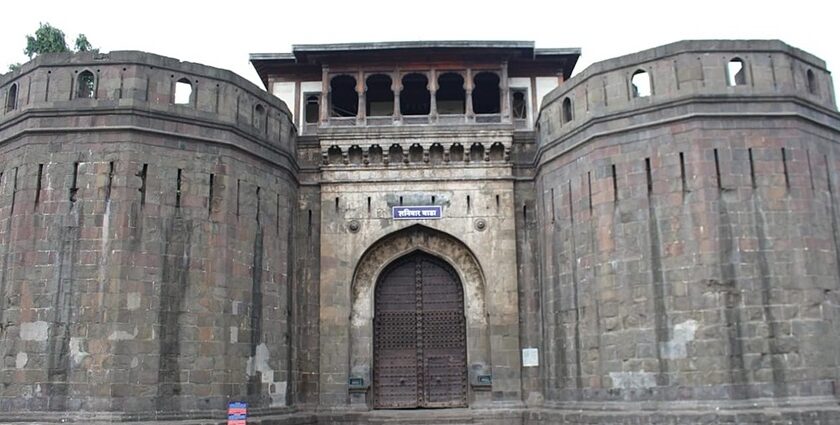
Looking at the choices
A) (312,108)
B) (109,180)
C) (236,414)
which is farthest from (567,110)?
(109,180)

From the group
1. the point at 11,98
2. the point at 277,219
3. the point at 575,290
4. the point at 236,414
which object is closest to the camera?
the point at 236,414

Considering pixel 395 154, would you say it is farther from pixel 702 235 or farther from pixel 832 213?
pixel 832 213

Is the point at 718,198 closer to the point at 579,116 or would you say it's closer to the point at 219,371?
the point at 579,116

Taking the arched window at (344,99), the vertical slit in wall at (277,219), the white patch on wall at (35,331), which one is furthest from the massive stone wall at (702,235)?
the white patch on wall at (35,331)

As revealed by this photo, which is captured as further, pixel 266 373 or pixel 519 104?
pixel 519 104

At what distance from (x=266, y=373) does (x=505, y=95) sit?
1055 cm

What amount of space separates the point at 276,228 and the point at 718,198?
35.7 feet

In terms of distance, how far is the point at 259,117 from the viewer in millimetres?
20828

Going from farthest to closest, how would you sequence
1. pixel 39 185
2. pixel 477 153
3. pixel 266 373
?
pixel 477 153, pixel 266 373, pixel 39 185

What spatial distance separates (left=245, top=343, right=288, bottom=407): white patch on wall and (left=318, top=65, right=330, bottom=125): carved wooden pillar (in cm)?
723

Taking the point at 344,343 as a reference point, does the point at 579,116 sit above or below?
above

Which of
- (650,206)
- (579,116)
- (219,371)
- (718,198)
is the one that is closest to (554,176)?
(579,116)

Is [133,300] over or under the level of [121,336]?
over

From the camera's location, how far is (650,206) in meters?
18.2
